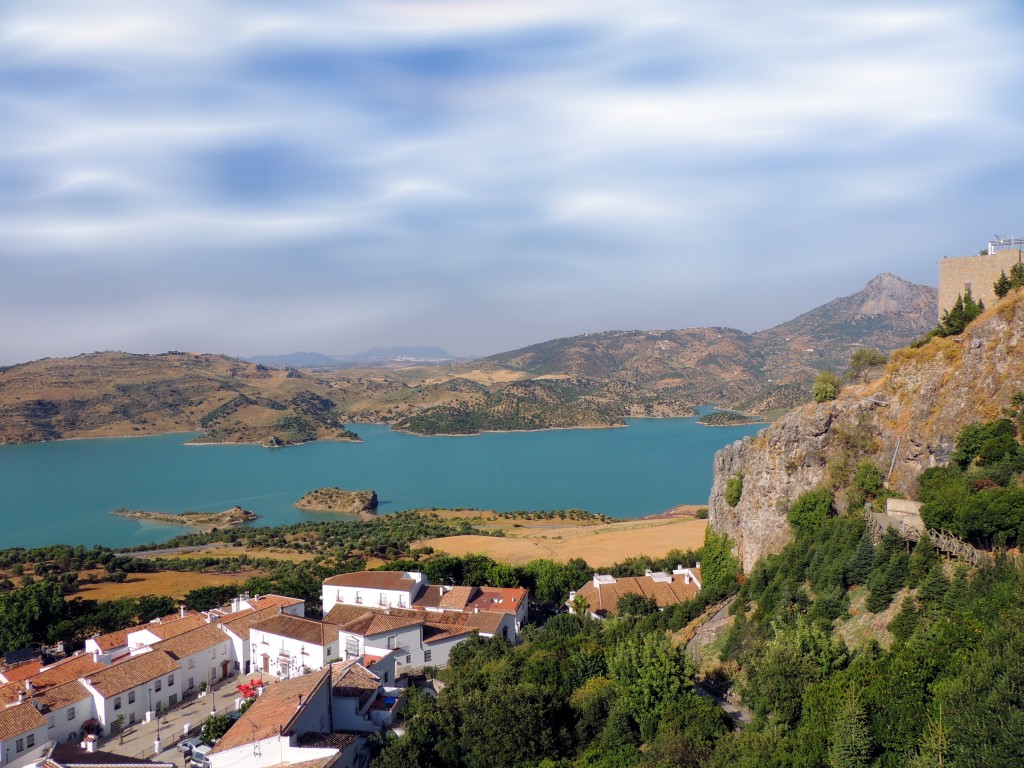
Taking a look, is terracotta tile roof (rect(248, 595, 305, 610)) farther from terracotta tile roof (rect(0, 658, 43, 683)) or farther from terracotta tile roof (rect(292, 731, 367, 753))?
terracotta tile roof (rect(292, 731, 367, 753))

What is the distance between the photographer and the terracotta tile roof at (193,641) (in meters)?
19.1

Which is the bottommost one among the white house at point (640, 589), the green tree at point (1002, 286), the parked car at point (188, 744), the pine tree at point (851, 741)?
the white house at point (640, 589)

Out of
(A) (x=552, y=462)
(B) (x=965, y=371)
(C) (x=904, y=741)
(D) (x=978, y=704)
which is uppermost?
(B) (x=965, y=371)

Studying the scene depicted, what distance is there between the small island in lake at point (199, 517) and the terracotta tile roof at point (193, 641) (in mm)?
40294

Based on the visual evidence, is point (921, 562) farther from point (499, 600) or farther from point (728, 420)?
point (728, 420)

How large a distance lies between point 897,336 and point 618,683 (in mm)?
213934

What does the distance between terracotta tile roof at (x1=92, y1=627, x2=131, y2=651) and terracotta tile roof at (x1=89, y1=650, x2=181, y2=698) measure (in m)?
3.08

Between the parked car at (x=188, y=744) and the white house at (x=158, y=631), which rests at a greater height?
the white house at (x=158, y=631)

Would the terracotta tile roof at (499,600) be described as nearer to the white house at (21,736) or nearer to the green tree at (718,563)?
the green tree at (718,563)

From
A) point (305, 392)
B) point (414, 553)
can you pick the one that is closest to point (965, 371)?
point (414, 553)

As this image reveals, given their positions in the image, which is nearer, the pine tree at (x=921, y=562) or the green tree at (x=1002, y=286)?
the pine tree at (x=921, y=562)

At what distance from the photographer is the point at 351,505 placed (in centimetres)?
6378

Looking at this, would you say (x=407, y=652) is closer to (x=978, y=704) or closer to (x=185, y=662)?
(x=185, y=662)

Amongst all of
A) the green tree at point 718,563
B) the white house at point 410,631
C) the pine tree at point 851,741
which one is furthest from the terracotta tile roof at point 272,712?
the green tree at point 718,563
